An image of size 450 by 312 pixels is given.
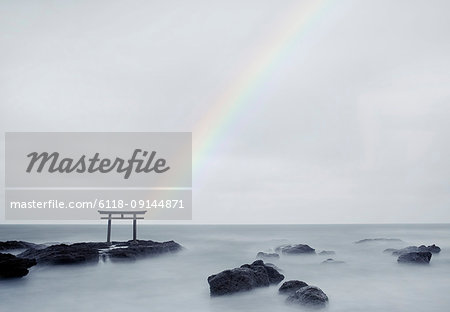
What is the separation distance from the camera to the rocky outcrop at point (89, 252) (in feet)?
115

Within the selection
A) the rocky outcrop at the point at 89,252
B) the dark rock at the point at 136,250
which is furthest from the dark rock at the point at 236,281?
the dark rock at the point at 136,250

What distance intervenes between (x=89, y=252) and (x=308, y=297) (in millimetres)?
21807

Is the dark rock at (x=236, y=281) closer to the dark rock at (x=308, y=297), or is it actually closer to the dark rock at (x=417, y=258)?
the dark rock at (x=308, y=297)

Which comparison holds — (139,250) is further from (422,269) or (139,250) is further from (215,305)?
(422,269)

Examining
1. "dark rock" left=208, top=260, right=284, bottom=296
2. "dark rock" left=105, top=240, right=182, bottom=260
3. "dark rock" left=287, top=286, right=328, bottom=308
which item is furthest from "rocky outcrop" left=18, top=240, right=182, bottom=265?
"dark rock" left=287, top=286, right=328, bottom=308

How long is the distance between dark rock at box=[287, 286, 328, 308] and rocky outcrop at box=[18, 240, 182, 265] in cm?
2035

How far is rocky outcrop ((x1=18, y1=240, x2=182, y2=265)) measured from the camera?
35.0 metres

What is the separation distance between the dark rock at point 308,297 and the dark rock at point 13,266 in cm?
1774

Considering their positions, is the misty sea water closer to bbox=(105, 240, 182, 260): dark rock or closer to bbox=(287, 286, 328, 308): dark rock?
bbox=(287, 286, 328, 308): dark rock

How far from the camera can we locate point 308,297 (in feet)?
67.4

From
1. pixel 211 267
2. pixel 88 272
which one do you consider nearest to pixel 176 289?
pixel 88 272

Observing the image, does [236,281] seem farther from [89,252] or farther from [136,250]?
[136,250]

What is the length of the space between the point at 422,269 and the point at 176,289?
20320mm

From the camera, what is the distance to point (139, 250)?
137 ft
